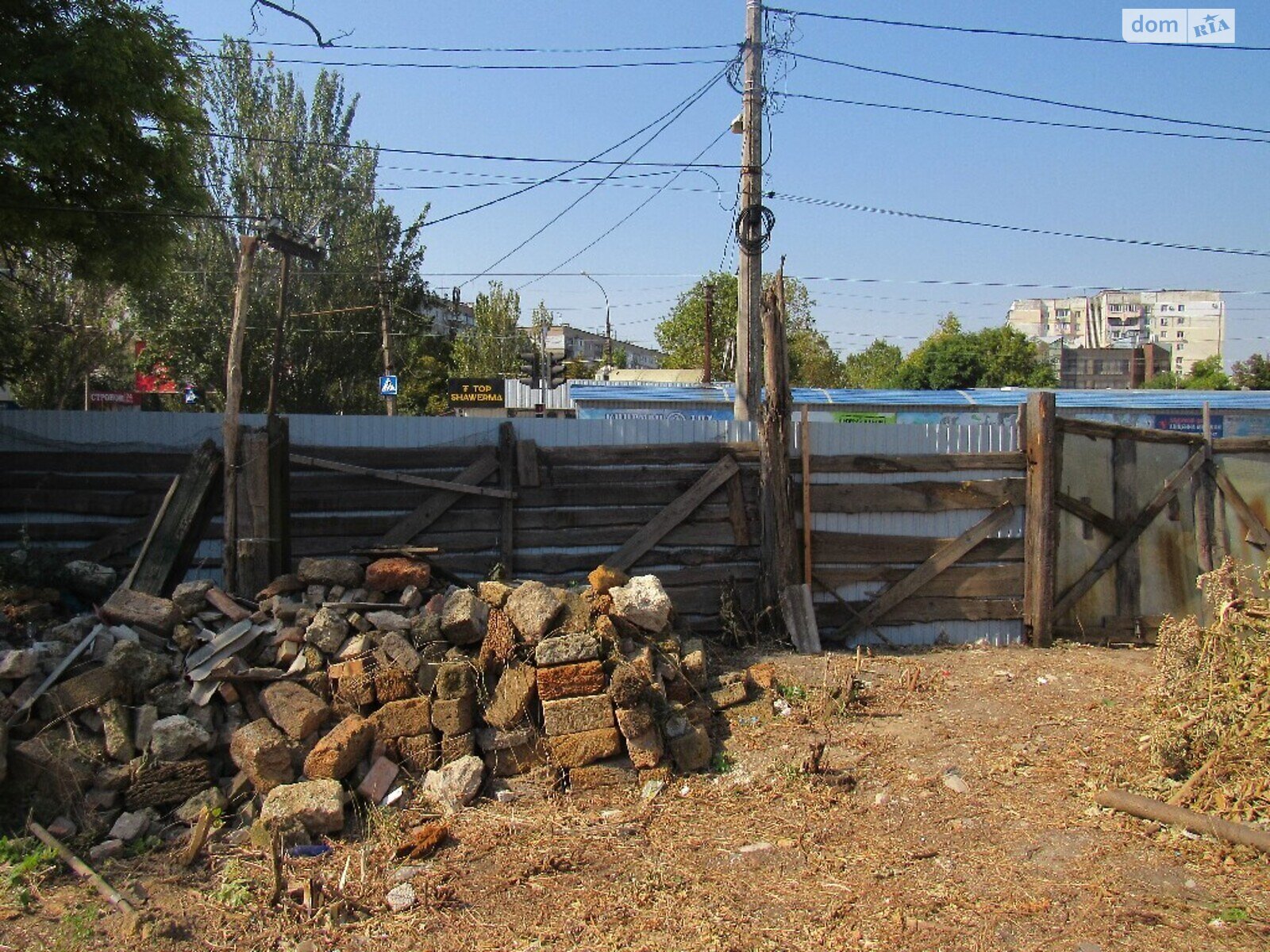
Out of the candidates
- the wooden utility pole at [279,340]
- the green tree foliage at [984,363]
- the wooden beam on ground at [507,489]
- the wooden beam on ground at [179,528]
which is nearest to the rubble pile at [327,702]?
the wooden beam on ground at [179,528]

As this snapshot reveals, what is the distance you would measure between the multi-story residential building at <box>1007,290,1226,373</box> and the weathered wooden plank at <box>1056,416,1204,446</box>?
330ft

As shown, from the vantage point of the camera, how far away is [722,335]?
166 ft

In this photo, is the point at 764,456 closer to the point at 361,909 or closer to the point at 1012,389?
the point at 361,909

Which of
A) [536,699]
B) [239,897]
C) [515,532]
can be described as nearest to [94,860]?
[239,897]

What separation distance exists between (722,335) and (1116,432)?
42.8 m

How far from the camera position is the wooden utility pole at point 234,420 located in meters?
6.63

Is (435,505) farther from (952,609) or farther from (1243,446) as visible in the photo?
(1243,446)

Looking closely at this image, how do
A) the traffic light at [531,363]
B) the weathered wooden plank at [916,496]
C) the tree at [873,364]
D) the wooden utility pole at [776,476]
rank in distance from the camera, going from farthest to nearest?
the tree at [873,364]
the traffic light at [531,363]
the weathered wooden plank at [916,496]
the wooden utility pole at [776,476]

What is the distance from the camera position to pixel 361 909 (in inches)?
168

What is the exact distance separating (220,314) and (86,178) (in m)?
20.6

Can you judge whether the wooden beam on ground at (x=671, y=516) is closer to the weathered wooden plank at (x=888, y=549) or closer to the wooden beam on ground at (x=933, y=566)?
the weathered wooden plank at (x=888, y=549)

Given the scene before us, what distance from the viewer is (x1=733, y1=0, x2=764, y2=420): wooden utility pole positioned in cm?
1116

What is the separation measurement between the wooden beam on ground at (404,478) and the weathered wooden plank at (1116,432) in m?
4.80

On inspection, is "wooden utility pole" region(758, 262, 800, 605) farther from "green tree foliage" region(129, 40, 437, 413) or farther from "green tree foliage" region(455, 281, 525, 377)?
"green tree foliage" region(455, 281, 525, 377)
